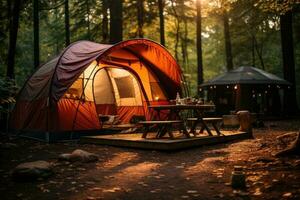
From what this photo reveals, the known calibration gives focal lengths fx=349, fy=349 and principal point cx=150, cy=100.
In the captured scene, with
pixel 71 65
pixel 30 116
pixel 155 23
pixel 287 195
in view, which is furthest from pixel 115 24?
pixel 287 195

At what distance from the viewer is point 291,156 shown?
6402mm

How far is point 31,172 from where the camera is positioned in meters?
5.57

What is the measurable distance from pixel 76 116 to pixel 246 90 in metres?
13.6

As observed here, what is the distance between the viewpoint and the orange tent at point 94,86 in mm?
10391

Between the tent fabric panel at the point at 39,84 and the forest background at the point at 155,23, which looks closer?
the tent fabric panel at the point at 39,84

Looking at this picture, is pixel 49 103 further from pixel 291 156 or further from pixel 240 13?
pixel 240 13

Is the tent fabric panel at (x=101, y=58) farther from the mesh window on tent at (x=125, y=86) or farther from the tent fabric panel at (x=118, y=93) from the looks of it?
A: the mesh window on tent at (x=125, y=86)

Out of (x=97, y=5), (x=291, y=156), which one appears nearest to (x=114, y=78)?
(x=291, y=156)

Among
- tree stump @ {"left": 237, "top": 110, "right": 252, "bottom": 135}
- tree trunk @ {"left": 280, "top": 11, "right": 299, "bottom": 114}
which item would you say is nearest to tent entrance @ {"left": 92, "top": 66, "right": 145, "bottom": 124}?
tree stump @ {"left": 237, "top": 110, "right": 252, "bottom": 135}

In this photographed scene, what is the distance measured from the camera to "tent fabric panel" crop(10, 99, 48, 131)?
34.6 ft

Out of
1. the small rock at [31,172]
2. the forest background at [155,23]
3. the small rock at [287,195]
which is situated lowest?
the small rock at [287,195]

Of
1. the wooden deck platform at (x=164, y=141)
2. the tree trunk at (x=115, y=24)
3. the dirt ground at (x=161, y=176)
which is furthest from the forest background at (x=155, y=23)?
the dirt ground at (x=161, y=176)

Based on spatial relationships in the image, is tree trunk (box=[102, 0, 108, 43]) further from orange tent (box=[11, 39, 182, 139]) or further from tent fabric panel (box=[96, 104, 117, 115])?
tent fabric panel (box=[96, 104, 117, 115])

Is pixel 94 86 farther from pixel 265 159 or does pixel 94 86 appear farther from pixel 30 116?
pixel 265 159
